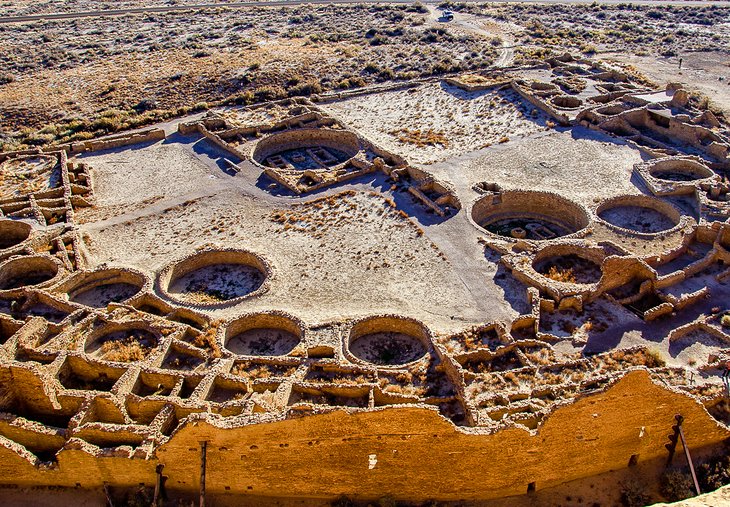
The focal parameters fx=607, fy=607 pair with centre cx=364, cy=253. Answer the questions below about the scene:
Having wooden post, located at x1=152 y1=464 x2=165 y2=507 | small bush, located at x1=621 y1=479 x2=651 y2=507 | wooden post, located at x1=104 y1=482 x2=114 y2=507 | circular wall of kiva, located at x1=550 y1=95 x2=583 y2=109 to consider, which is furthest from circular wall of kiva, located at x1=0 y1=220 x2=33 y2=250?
circular wall of kiva, located at x1=550 y1=95 x2=583 y2=109

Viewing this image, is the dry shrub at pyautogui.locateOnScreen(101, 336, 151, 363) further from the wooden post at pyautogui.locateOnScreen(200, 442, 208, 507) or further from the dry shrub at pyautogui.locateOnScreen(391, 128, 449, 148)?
the dry shrub at pyautogui.locateOnScreen(391, 128, 449, 148)

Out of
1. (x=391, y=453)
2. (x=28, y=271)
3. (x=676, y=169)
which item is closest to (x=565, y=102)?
(x=676, y=169)

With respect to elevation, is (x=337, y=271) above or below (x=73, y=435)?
below

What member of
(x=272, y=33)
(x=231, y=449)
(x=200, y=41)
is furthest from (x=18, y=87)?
(x=231, y=449)

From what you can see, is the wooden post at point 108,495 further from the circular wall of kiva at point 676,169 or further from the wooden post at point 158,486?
the circular wall of kiva at point 676,169

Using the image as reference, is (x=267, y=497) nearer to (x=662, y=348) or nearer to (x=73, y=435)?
(x=73, y=435)

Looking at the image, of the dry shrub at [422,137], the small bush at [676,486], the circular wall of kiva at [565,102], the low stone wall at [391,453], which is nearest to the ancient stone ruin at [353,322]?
the low stone wall at [391,453]

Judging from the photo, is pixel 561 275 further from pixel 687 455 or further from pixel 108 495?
pixel 108 495

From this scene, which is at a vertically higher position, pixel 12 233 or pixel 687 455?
pixel 12 233
